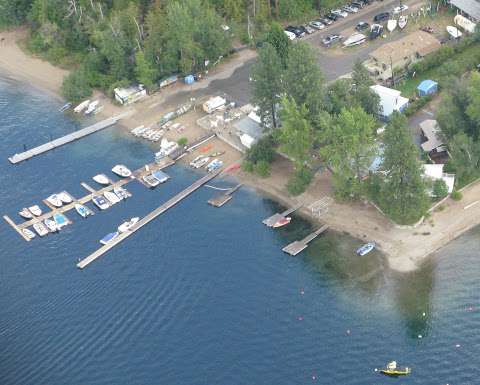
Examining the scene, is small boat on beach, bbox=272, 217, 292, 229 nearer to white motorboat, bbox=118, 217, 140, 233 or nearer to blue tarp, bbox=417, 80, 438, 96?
white motorboat, bbox=118, 217, 140, 233

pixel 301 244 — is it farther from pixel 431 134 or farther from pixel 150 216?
pixel 431 134

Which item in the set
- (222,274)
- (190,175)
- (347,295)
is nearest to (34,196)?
(190,175)

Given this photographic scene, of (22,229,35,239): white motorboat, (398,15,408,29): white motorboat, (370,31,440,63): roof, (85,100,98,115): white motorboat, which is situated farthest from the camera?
(398,15,408,29): white motorboat

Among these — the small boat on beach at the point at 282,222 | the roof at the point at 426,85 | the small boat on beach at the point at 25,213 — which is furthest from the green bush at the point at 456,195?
the small boat on beach at the point at 25,213

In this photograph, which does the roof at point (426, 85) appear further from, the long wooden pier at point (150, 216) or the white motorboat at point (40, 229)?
the white motorboat at point (40, 229)

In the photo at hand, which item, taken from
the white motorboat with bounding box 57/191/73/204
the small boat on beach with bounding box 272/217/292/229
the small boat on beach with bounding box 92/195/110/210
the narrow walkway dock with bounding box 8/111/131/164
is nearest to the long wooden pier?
the small boat on beach with bounding box 92/195/110/210

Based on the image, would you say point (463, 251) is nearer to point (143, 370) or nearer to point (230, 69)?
point (143, 370)
